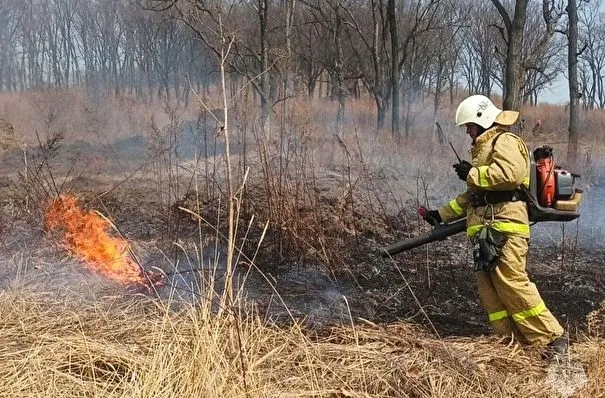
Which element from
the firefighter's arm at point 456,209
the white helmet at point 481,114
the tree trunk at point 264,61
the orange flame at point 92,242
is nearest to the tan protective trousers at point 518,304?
the firefighter's arm at point 456,209

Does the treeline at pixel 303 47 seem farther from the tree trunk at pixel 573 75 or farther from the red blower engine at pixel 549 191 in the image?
the red blower engine at pixel 549 191

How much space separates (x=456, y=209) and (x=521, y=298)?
0.79 metres

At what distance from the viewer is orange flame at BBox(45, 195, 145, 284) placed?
506 centimetres

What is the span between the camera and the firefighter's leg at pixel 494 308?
3731 millimetres

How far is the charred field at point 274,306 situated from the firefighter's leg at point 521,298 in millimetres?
142

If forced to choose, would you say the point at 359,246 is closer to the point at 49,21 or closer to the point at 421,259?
the point at 421,259

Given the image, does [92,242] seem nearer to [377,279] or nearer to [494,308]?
[377,279]

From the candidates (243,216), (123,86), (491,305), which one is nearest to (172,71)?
(123,86)

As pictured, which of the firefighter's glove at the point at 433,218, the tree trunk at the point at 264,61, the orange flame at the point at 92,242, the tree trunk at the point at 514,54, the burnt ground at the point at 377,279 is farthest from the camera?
the tree trunk at the point at 264,61

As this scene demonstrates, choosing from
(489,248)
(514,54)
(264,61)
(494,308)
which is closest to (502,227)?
(489,248)

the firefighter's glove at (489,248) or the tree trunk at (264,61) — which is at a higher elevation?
the tree trunk at (264,61)

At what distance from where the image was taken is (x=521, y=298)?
354 cm

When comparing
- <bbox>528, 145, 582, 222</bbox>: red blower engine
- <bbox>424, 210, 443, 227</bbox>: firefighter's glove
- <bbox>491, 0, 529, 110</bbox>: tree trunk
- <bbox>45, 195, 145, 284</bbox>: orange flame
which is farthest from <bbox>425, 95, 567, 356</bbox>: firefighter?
<bbox>491, 0, 529, 110</bbox>: tree trunk

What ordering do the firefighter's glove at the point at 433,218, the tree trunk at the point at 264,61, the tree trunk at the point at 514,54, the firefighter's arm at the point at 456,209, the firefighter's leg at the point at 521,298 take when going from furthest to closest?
the tree trunk at the point at 264,61 < the tree trunk at the point at 514,54 < the firefighter's glove at the point at 433,218 < the firefighter's arm at the point at 456,209 < the firefighter's leg at the point at 521,298
